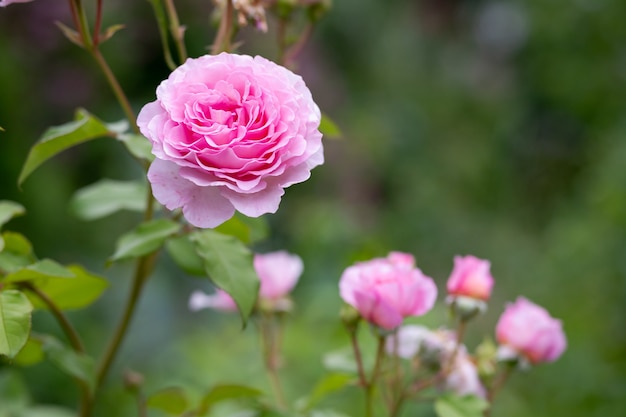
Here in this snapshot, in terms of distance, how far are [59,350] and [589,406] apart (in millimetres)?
1079

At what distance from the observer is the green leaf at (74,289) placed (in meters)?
0.61

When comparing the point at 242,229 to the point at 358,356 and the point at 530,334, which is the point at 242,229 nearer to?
the point at 358,356

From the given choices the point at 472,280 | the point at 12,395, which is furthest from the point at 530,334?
the point at 12,395

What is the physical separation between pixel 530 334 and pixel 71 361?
0.34 metres

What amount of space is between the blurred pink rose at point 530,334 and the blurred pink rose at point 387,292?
0.35 feet

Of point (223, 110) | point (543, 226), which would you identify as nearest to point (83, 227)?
point (223, 110)

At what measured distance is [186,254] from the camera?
58 cm

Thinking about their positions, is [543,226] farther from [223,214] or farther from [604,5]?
[223,214]

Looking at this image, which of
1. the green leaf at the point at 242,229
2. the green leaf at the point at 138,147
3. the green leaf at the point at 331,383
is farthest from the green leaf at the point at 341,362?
the green leaf at the point at 138,147

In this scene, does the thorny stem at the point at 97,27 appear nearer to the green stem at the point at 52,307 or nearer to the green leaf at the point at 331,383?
the green stem at the point at 52,307

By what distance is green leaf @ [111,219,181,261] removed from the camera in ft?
1.81

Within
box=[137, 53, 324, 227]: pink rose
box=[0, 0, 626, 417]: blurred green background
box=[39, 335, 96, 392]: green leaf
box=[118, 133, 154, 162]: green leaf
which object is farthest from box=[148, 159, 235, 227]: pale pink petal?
box=[0, 0, 626, 417]: blurred green background

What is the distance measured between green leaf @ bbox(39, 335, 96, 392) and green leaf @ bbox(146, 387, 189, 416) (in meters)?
0.06

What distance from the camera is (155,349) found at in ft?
5.85
